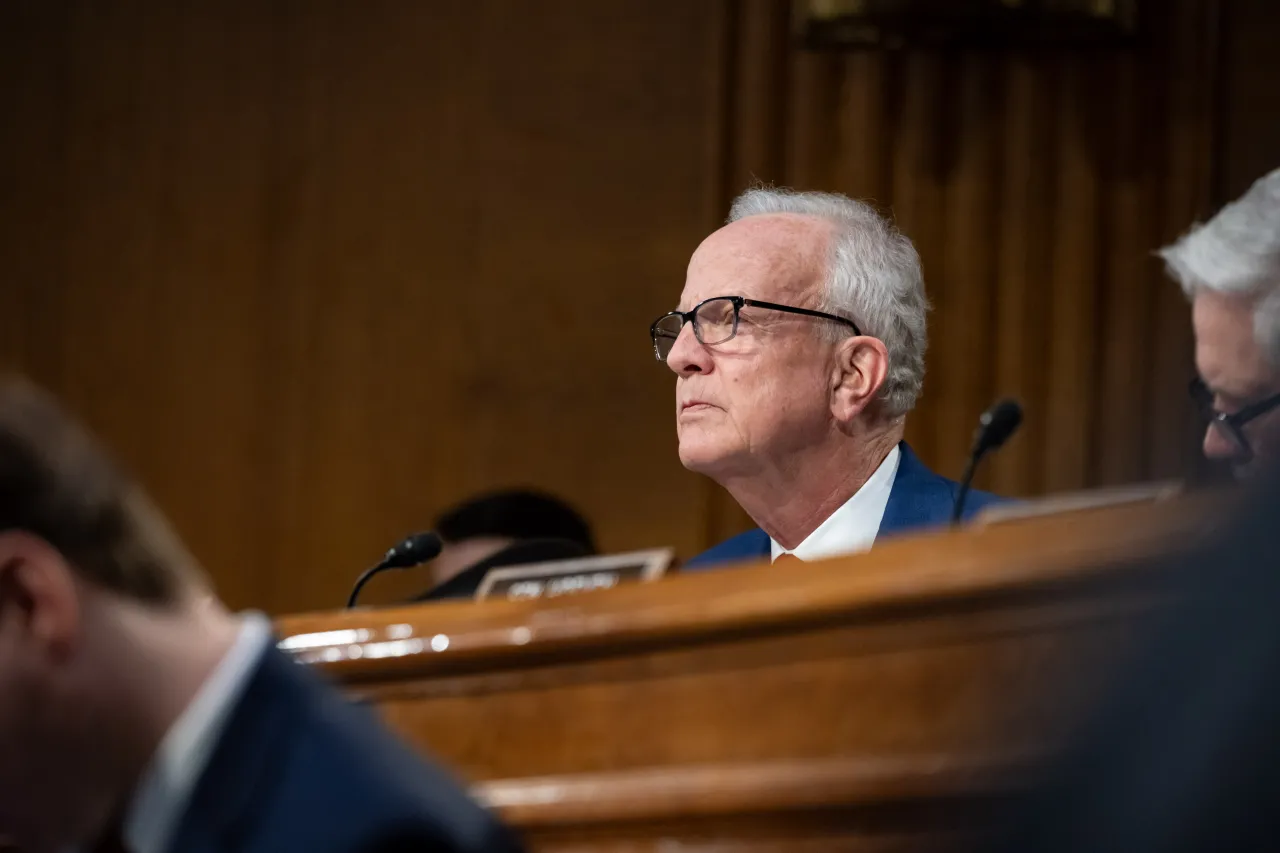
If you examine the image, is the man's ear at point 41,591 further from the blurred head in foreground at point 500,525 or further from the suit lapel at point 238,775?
the blurred head in foreground at point 500,525

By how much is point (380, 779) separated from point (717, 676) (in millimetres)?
483

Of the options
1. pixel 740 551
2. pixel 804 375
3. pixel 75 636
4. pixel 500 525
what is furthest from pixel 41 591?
pixel 500 525

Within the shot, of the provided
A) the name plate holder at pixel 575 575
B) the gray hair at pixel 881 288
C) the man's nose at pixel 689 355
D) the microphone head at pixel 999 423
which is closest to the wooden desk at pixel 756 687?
the name plate holder at pixel 575 575

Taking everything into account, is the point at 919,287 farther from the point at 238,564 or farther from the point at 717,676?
the point at 238,564

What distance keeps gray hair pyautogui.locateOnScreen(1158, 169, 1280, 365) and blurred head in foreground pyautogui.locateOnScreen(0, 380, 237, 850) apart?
5.52 feet

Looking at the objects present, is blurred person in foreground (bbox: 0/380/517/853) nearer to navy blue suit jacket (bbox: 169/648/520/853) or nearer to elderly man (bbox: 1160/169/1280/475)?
navy blue suit jacket (bbox: 169/648/520/853)

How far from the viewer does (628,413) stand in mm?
4344

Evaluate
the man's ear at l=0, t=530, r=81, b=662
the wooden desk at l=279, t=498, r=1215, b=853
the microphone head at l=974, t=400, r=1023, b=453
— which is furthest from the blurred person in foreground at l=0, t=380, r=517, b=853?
the microphone head at l=974, t=400, r=1023, b=453

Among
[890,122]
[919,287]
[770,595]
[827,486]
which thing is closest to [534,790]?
[770,595]

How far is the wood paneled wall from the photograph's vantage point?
4.25m

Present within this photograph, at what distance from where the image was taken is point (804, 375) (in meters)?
2.66

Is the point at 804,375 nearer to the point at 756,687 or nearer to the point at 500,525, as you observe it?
the point at 500,525

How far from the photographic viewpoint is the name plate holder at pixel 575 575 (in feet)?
5.78

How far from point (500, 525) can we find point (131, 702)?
2.45m
